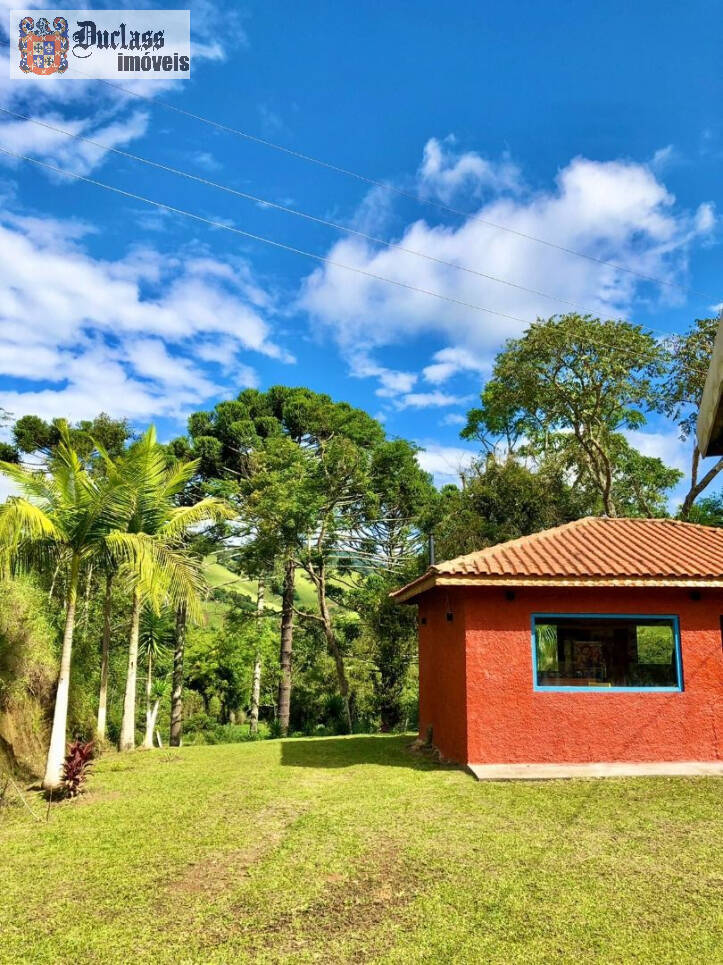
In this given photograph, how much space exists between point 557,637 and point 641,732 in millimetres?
1712

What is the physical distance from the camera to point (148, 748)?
48.0 ft

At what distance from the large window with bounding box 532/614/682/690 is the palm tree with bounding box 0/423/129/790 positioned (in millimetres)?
6760

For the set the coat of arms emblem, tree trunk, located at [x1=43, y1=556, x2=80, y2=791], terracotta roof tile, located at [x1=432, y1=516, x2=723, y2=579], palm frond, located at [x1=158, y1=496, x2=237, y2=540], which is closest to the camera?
tree trunk, located at [x1=43, y1=556, x2=80, y2=791]

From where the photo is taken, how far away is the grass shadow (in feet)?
34.5

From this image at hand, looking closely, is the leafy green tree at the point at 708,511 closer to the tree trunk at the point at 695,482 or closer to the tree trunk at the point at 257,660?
the tree trunk at the point at 695,482

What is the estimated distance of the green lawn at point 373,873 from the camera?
14.1 ft

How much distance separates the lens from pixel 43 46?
9914mm

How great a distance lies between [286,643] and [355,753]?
13869 mm

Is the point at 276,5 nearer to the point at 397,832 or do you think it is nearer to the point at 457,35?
the point at 457,35

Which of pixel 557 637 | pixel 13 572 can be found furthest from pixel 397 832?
pixel 13 572

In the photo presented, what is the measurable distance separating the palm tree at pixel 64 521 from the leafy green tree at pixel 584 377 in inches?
633

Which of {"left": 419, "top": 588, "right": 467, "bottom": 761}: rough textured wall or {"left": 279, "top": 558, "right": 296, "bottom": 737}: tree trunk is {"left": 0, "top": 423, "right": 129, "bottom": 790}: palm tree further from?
{"left": 279, "top": 558, "right": 296, "bottom": 737}: tree trunk

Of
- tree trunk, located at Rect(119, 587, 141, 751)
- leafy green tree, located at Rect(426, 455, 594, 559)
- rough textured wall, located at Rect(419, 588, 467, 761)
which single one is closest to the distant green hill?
tree trunk, located at Rect(119, 587, 141, 751)

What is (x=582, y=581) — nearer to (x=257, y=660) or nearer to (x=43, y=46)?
(x=43, y=46)
